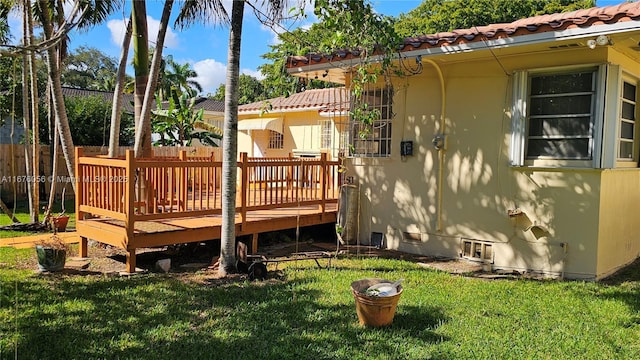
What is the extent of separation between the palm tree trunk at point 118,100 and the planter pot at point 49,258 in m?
2.68

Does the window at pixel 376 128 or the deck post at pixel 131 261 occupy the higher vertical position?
the window at pixel 376 128

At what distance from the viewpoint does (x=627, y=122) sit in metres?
6.93

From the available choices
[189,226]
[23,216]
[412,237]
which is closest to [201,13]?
[189,226]

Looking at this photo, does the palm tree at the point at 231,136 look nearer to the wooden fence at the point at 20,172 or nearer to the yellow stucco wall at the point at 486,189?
the yellow stucco wall at the point at 486,189

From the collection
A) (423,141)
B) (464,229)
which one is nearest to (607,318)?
(464,229)

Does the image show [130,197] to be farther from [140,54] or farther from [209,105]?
[209,105]

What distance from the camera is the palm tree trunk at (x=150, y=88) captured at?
27.8 feet

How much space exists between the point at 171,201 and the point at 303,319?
9.62 ft

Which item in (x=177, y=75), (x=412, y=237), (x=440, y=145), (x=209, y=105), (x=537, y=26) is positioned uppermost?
(x=177, y=75)

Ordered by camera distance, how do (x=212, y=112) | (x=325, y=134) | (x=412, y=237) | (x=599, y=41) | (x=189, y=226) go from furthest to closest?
(x=212, y=112) < (x=325, y=134) < (x=412, y=237) < (x=189, y=226) < (x=599, y=41)

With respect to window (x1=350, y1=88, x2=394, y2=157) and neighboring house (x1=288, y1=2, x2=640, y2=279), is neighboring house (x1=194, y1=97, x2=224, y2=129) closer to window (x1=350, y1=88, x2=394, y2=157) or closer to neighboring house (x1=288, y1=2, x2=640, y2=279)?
window (x1=350, y1=88, x2=394, y2=157)

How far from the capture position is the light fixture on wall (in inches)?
212

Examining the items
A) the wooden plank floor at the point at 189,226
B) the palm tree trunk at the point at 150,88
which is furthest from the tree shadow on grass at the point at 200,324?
the palm tree trunk at the point at 150,88

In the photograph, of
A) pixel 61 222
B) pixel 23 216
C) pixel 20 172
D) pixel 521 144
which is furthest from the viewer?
pixel 20 172
